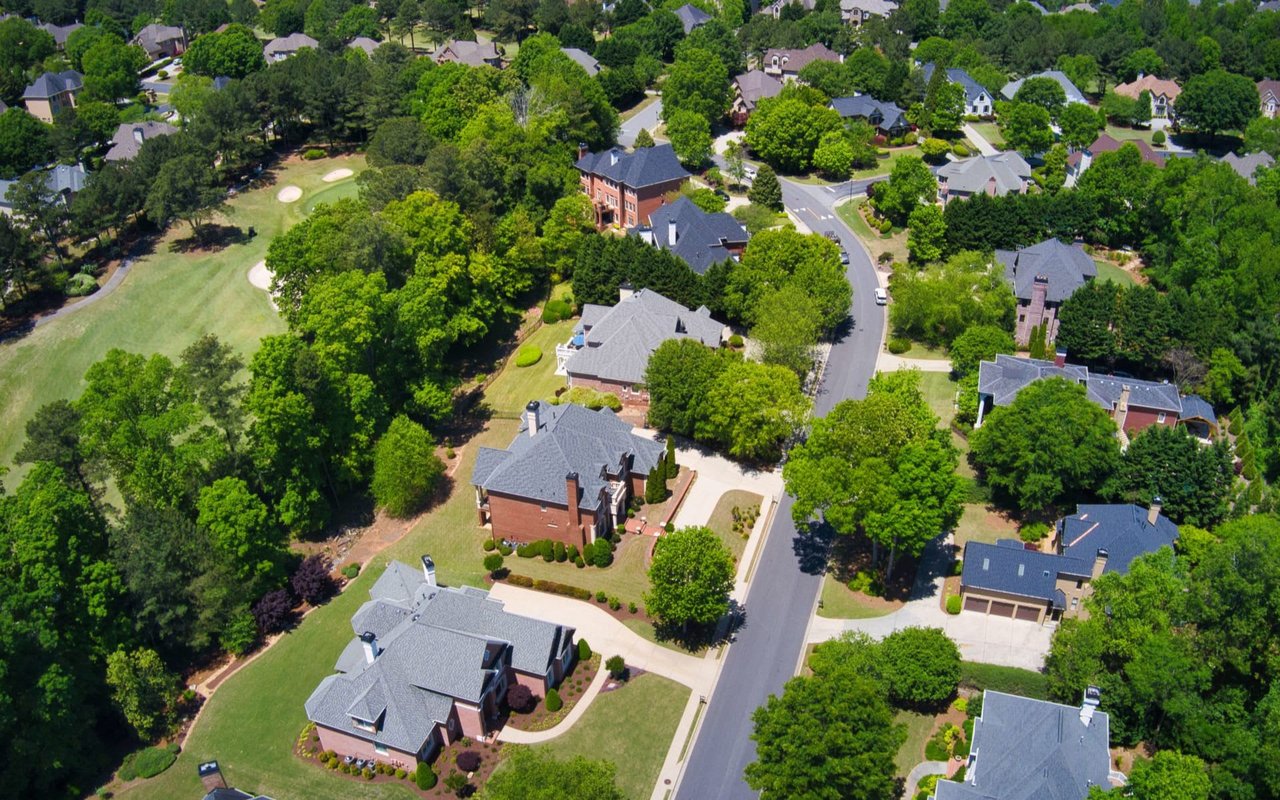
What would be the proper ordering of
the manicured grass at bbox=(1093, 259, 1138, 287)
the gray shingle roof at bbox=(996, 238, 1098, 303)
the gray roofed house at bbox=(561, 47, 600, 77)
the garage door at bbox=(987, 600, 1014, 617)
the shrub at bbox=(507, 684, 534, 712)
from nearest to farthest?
the shrub at bbox=(507, 684, 534, 712) < the garage door at bbox=(987, 600, 1014, 617) < the gray shingle roof at bbox=(996, 238, 1098, 303) < the manicured grass at bbox=(1093, 259, 1138, 287) < the gray roofed house at bbox=(561, 47, 600, 77)

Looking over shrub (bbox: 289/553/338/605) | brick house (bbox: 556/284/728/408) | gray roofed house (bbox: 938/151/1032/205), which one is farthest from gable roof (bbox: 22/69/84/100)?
gray roofed house (bbox: 938/151/1032/205)

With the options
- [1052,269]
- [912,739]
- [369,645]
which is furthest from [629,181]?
[912,739]

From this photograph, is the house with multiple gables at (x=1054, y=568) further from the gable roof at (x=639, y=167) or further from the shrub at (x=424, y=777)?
the gable roof at (x=639, y=167)

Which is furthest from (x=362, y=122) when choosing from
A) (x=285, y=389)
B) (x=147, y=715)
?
(x=147, y=715)

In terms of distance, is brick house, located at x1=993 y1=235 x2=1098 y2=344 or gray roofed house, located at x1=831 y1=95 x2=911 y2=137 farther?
gray roofed house, located at x1=831 y1=95 x2=911 y2=137

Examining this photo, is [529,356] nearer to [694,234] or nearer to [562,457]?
[694,234]

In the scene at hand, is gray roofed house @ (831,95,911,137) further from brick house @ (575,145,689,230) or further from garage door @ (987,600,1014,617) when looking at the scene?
garage door @ (987,600,1014,617)
